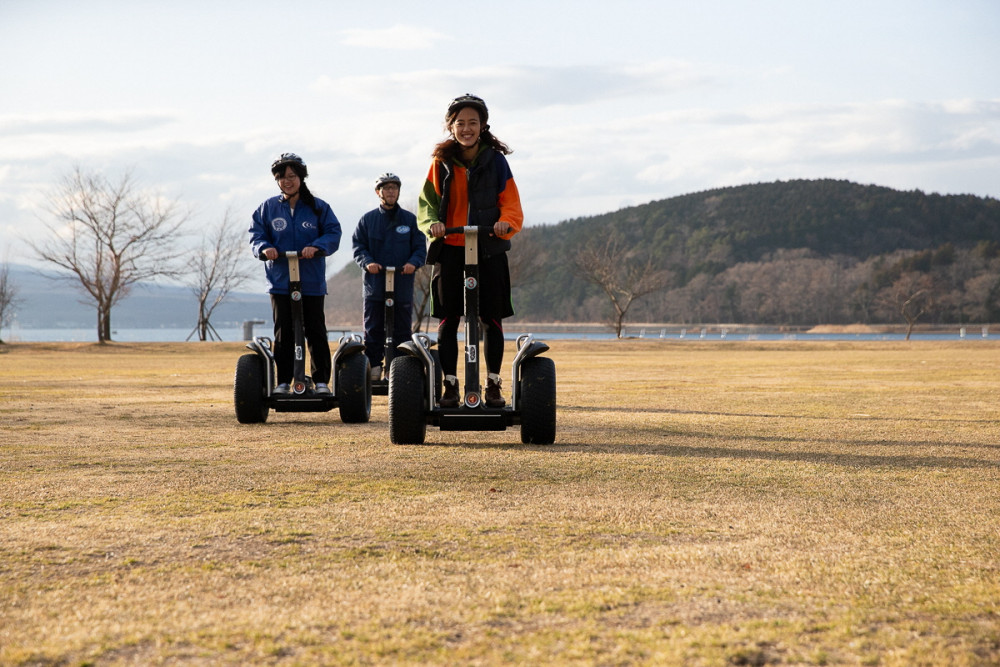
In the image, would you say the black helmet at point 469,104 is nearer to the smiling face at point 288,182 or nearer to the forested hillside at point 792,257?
the smiling face at point 288,182

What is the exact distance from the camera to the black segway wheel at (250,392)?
25.8ft

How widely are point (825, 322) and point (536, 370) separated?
12292cm

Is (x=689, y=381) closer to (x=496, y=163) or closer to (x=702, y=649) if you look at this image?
(x=496, y=163)

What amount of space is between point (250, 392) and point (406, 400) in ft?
7.19

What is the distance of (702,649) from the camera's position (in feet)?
7.52

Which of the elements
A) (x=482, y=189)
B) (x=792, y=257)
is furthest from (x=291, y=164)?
(x=792, y=257)

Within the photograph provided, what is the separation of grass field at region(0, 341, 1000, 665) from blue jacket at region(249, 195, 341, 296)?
1615mm

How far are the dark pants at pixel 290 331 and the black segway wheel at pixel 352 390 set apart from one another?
1.37 ft

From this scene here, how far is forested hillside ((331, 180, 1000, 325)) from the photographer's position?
117625 millimetres

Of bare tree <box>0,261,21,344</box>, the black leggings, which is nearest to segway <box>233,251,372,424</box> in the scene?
the black leggings

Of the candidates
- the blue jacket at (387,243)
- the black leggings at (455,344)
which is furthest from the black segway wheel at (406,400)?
the blue jacket at (387,243)

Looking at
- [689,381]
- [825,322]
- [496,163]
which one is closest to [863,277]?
[825,322]

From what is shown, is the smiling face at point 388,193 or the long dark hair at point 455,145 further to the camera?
the smiling face at point 388,193

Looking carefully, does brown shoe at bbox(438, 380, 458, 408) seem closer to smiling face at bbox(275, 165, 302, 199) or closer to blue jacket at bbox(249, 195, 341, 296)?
blue jacket at bbox(249, 195, 341, 296)
